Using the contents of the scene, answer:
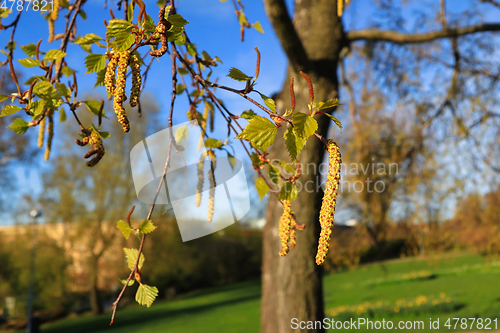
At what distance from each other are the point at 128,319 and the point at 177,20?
1755cm

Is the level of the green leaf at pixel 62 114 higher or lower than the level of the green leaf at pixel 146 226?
higher

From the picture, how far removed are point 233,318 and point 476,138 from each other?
1060cm

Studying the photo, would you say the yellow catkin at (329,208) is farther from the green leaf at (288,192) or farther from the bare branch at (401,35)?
the bare branch at (401,35)

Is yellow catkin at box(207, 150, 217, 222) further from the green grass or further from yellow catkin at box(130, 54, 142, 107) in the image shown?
the green grass

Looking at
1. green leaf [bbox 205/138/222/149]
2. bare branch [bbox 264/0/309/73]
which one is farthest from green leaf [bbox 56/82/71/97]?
bare branch [bbox 264/0/309/73]

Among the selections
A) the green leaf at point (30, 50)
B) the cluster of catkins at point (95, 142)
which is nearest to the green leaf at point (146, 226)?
the cluster of catkins at point (95, 142)

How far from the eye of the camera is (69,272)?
53.1ft

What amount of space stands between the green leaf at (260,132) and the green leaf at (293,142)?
0.09ft

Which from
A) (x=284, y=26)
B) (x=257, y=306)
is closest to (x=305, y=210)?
(x=284, y=26)

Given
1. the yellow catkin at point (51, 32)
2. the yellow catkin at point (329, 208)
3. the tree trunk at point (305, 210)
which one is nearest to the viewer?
the yellow catkin at point (329, 208)

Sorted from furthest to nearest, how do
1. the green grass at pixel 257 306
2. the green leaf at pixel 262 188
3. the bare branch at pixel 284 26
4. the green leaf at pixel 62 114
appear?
the green grass at pixel 257 306 < the bare branch at pixel 284 26 < the green leaf at pixel 62 114 < the green leaf at pixel 262 188

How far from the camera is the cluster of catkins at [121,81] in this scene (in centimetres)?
71

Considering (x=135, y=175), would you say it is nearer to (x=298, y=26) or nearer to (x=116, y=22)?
(x=116, y=22)

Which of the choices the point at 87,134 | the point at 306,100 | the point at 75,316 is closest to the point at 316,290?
the point at 306,100
